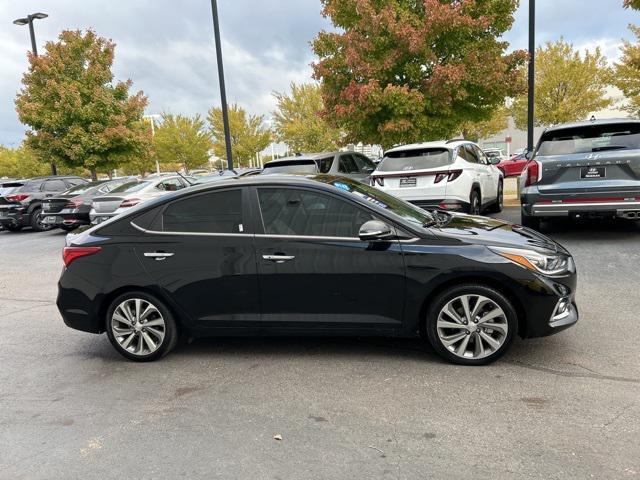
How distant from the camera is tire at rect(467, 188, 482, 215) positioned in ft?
30.5

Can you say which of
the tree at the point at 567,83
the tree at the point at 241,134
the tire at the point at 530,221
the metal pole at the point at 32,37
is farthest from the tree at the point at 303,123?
the tire at the point at 530,221

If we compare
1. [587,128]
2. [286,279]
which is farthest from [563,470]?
[587,128]

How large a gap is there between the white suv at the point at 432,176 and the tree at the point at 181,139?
3627 cm

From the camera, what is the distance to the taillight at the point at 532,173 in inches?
308

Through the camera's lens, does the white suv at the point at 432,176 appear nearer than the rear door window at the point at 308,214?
No

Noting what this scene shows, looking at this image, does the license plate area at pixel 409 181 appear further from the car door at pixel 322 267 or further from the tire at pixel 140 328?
the tire at pixel 140 328

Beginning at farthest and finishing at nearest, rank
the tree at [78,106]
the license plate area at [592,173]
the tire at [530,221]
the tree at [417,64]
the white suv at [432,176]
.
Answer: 1. the tree at [78,106]
2. the tree at [417,64]
3. the white suv at [432,176]
4. the tire at [530,221]
5. the license plate area at [592,173]

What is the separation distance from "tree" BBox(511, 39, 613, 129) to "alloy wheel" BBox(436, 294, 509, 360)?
27.1m

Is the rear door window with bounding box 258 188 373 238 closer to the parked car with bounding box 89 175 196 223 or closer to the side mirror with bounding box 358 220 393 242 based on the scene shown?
the side mirror with bounding box 358 220 393 242

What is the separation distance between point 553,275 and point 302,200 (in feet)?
6.77

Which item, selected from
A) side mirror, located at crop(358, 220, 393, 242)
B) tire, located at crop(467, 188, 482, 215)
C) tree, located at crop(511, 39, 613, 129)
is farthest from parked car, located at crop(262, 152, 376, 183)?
tree, located at crop(511, 39, 613, 129)

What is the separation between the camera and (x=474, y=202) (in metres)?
9.51

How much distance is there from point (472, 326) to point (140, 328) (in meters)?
2.81

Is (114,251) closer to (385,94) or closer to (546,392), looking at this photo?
(546,392)
